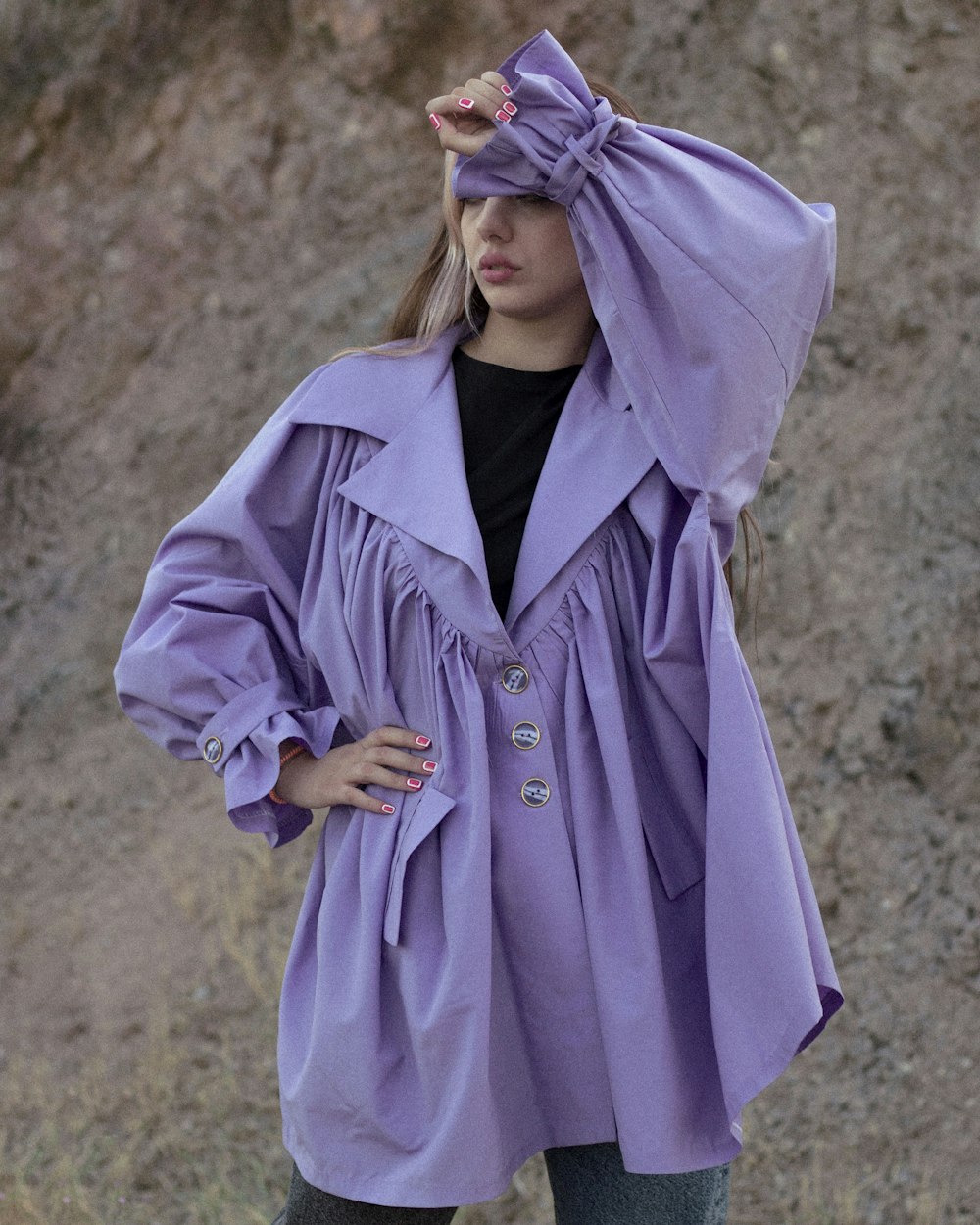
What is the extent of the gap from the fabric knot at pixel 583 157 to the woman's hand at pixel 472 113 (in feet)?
0.27


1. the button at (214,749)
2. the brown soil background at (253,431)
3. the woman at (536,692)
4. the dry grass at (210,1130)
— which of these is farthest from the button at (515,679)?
the dry grass at (210,1130)

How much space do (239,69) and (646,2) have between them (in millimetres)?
1535

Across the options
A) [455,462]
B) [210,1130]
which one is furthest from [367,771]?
[210,1130]

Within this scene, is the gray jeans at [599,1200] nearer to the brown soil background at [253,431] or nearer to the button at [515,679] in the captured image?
the button at [515,679]

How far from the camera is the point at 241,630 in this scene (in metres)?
1.86

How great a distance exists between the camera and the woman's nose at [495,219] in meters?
1.72

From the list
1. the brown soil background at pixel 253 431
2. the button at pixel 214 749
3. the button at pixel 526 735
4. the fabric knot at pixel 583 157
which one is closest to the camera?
the fabric knot at pixel 583 157

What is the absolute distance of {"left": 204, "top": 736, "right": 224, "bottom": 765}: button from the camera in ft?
5.97

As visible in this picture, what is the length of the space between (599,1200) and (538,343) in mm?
1113

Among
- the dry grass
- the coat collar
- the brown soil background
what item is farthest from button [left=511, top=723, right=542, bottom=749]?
the dry grass

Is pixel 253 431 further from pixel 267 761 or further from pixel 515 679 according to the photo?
pixel 515 679

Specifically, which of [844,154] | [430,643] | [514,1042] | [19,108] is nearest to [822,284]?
[430,643]

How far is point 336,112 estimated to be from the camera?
5.23 meters

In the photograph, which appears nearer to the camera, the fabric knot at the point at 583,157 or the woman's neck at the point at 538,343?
the fabric knot at the point at 583,157
